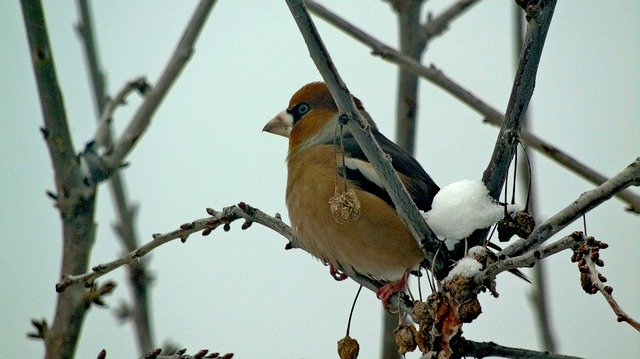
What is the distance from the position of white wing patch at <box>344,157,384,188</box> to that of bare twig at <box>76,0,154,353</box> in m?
1.05

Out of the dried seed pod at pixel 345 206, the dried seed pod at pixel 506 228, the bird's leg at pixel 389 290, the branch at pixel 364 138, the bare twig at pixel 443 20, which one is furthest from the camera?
the bare twig at pixel 443 20

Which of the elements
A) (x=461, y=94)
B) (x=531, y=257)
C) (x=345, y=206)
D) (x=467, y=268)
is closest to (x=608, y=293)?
(x=531, y=257)

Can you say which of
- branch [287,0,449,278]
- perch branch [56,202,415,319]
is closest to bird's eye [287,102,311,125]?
perch branch [56,202,415,319]

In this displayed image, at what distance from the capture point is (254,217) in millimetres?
3057

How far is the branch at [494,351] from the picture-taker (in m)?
2.26

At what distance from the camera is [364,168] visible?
3598 mm

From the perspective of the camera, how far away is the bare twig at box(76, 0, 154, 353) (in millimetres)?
3660

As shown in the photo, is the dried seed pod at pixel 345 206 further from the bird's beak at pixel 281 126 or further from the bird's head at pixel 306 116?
the bird's beak at pixel 281 126

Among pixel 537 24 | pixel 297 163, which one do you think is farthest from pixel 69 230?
pixel 537 24

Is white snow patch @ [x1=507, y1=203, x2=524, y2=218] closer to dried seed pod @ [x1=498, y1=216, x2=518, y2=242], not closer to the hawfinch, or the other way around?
dried seed pod @ [x1=498, y1=216, x2=518, y2=242]

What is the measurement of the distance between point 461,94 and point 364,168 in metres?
0.60

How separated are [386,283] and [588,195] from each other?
5.16ft

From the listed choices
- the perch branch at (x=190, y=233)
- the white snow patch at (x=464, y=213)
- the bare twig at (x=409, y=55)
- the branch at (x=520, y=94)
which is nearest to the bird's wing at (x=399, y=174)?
the perch branch at (x=190, y=233)

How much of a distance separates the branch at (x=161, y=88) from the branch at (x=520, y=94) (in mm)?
1760
